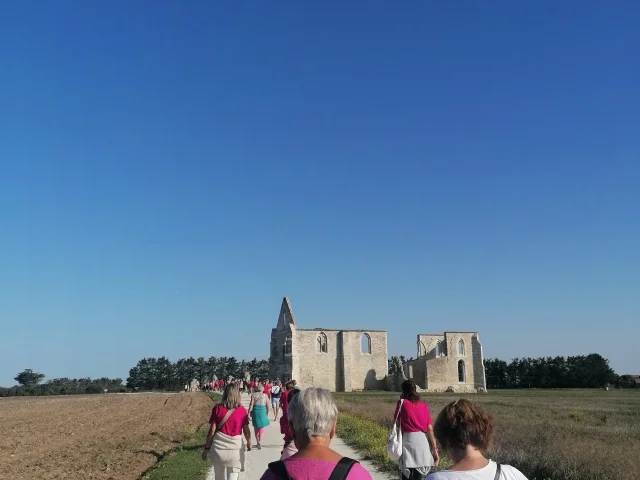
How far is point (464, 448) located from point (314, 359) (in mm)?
58322

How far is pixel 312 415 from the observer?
3.29m

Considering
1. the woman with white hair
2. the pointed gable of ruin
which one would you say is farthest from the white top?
the pointed gable of ruin

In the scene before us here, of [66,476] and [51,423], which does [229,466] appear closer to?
[66,476]

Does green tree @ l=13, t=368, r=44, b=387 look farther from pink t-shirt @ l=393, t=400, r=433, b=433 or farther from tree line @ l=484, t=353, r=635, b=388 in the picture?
pink t-shirt @ l=393, t=400, r=433, b=433

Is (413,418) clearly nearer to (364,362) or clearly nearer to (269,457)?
(269,457)

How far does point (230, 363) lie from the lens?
104m

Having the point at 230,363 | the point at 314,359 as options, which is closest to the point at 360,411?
the point at 314,359

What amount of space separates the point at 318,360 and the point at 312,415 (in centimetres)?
5857

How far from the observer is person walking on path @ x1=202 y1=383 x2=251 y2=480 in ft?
24.6

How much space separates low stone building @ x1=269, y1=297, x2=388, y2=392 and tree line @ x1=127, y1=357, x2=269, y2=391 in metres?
36.6

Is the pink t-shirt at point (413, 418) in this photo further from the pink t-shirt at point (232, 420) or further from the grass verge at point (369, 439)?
the grass verge at point (369, 439)

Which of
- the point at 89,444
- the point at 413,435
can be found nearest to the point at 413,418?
the point at 413,435

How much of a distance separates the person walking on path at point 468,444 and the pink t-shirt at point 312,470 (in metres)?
0.51

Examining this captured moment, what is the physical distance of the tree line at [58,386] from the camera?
278ft
